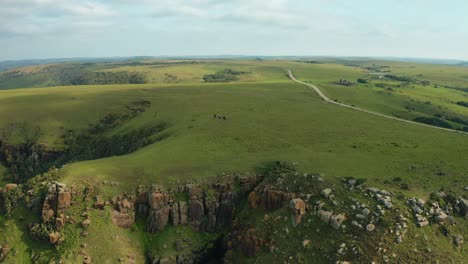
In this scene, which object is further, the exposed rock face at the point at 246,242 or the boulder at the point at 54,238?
the boulder at the point at 54,238

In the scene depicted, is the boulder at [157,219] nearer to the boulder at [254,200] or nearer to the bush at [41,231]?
the boulder at [254,200]

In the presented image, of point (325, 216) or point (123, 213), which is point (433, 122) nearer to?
point (325, 216)

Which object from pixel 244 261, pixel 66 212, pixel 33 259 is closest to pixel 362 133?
pixel 244 261

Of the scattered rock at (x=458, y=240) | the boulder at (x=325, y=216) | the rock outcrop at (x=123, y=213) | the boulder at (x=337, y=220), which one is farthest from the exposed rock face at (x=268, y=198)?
the scattered rock at (x=458, y=240)

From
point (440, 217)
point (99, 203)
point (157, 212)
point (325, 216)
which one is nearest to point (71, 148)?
point (99, 203)

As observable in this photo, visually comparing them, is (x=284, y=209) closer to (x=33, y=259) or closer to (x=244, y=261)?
(x=244, y=261)

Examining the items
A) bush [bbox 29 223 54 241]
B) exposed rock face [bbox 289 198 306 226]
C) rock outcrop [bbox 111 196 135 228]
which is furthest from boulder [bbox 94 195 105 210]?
exposed rock face [bbox 289 198 306 226]
